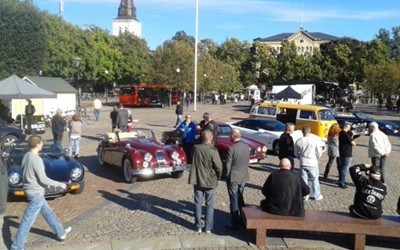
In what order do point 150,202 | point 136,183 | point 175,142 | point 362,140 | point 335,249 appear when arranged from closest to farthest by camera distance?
point 335,249
point 150,202
point 136,183
point 175,142
point 362,140

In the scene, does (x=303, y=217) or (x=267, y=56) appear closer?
(x=303, y=217)

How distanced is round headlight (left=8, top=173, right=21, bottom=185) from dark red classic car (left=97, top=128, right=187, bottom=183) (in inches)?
110

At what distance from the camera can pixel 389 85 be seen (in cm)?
5466

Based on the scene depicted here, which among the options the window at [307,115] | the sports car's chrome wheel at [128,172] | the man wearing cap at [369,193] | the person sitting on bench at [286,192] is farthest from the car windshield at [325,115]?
the person sitting on bench at [286,192]

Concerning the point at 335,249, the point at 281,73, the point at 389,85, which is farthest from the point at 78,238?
the point at 281,73

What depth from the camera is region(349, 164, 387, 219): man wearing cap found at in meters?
6.55

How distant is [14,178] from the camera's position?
906cm

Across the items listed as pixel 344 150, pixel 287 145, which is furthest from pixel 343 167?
pixel 287 145

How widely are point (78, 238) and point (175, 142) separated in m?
8.79

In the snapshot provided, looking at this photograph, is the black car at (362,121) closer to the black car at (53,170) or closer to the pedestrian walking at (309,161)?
the pedestrian walking at (309,161)

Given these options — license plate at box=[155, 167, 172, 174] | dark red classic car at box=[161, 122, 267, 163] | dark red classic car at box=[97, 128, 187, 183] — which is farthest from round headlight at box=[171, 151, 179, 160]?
dark red classic car at box=[161, 122, 267, 163]

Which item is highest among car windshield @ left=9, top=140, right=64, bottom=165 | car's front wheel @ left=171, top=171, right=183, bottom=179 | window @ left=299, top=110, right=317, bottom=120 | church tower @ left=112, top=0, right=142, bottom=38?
church tower @ left=112, top=0, right=142, bottom=38

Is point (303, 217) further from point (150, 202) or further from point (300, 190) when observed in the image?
point (150, 202)

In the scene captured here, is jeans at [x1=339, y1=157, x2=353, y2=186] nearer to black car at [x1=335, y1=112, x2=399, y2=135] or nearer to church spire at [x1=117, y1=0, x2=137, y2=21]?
black car at [x1=335, y1=112, x2=399, y2=135]
